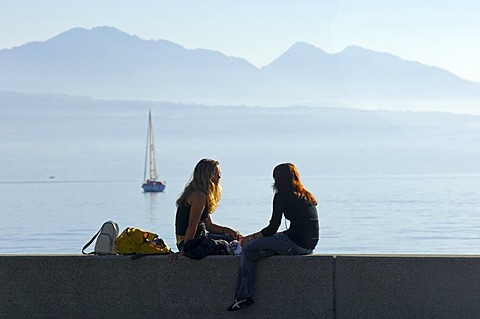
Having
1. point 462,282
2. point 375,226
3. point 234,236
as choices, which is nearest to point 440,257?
point 462,282

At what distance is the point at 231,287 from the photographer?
9383mm

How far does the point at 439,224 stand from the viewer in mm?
57938

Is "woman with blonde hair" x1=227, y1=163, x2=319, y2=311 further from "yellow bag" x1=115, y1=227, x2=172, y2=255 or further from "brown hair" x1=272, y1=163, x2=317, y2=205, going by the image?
"yellow bag" x1=115, y1=227, x2=172, y2=255

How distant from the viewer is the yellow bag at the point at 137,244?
9594mm

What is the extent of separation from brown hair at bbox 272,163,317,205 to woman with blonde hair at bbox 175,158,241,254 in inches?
28.4

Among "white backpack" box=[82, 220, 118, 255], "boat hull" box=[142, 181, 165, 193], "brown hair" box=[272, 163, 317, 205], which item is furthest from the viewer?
Answer: "boat hull" box=[142, 181, 165, 193]

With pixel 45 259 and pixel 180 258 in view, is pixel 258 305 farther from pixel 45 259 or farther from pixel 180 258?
pixel 45 259

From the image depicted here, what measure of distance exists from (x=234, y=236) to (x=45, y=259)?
184cm

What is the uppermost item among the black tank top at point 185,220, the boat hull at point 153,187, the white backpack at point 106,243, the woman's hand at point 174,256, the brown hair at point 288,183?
the brown hair at point 288,183

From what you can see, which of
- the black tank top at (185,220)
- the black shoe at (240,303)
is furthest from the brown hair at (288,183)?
the black shoe at (240,303)

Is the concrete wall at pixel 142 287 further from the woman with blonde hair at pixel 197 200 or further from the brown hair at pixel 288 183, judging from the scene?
the brown hair at pixel 288 183

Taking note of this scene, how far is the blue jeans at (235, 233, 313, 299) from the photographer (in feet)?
30.4

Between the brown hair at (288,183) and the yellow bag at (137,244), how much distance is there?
120 centimetres

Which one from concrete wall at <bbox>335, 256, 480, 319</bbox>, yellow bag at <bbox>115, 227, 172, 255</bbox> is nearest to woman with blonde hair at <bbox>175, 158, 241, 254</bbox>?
yellow bag at <bbox>115, 227, 172, 255</bbox>
